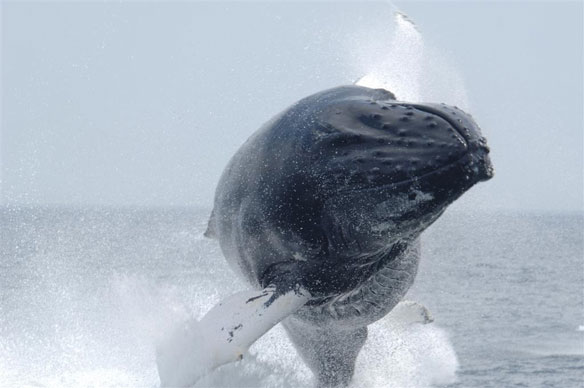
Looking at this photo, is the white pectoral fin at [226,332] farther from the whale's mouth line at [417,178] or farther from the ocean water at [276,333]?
the whale's mouth line at [417,178]

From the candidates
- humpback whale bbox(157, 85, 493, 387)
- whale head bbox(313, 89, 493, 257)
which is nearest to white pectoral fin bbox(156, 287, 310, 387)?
humpback whale bbox(157, 85, 493, 387)

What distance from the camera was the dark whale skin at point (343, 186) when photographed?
679 cm

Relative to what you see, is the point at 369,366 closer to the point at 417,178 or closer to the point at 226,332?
the point at 226,332

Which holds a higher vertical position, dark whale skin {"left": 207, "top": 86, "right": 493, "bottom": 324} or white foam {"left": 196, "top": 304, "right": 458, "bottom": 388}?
dark whale skin {"left": 207, "top": 86, "right": 493, "bottom": 324}

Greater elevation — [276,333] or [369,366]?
[369,366]

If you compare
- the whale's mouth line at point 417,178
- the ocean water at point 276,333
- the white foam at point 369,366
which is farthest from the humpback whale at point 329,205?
the white foam at point 369,366

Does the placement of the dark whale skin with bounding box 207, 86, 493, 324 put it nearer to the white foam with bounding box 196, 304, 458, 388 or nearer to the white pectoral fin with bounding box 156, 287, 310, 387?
the white pectoral fin with bounding box 156, 287, 310, 387

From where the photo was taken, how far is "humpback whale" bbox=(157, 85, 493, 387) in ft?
22.4

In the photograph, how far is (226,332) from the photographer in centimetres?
744

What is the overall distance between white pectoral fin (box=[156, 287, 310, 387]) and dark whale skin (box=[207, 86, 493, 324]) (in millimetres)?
270

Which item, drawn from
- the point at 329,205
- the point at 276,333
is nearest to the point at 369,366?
the point at 276,333

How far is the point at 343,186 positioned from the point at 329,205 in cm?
27

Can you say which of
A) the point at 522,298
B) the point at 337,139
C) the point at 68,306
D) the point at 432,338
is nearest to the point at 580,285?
the point at 522,298

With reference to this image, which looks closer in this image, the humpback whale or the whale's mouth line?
the whale's mouth line
